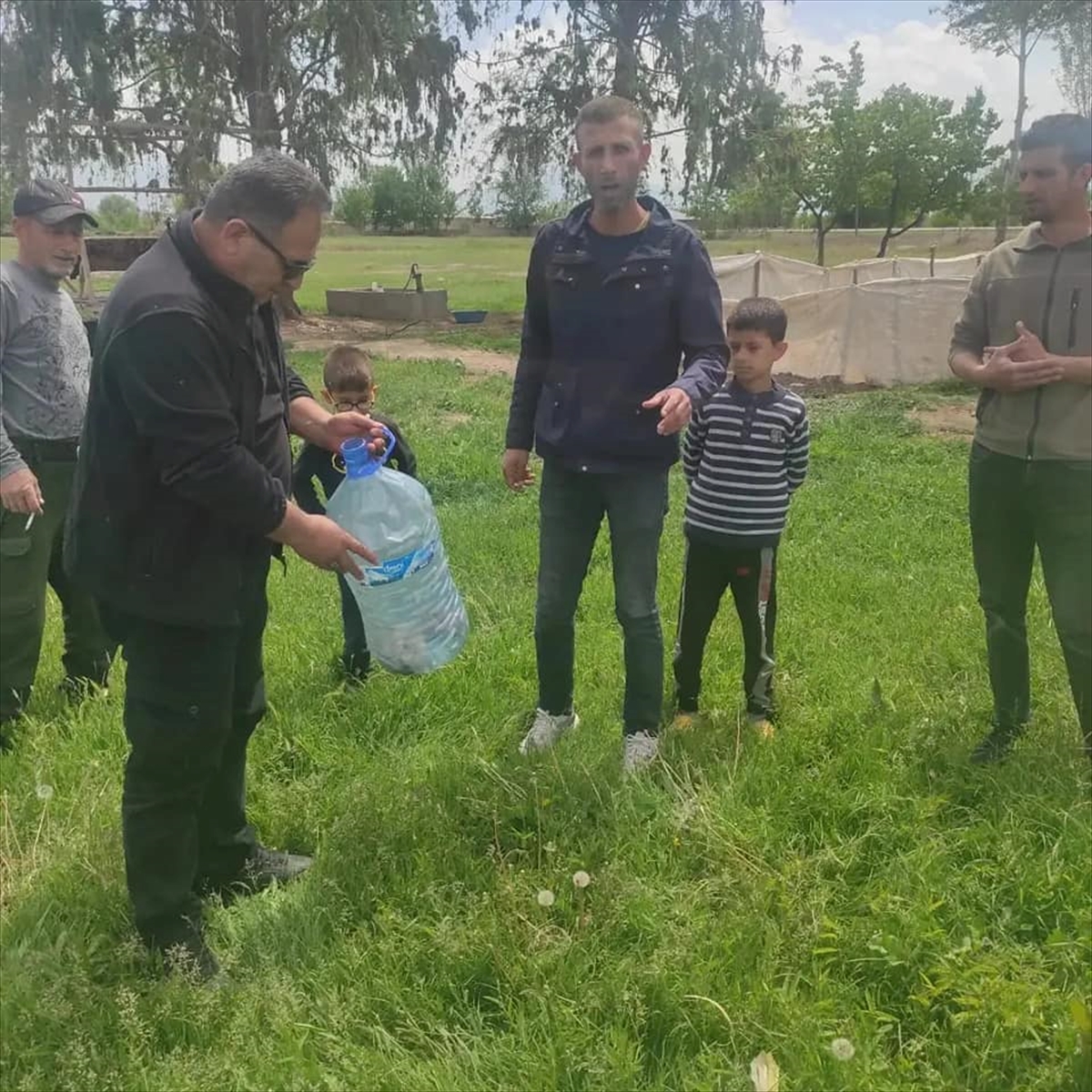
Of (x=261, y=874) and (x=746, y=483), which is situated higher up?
(x=746, y=483)

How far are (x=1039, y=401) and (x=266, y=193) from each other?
91.1 inches

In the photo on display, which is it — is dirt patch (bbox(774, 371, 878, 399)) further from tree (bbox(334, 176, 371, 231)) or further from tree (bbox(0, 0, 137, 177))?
tree (bbox(334, 176, 371, 231))

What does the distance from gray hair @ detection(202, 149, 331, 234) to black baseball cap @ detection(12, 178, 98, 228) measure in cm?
180

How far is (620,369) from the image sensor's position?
11.3 feet

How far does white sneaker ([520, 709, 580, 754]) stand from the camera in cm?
372

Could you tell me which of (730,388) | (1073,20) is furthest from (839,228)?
(730,388)

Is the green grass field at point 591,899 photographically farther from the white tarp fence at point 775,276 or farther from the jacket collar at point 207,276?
the white tarp fence at point 775,276

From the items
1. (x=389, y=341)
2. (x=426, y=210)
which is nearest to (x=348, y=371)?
(x=389, y=341)

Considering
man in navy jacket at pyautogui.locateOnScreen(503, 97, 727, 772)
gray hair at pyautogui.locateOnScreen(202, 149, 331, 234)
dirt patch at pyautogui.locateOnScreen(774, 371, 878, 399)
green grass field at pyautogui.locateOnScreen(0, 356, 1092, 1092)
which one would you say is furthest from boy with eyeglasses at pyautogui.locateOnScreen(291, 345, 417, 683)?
dirt patch at pyautogui.locateOnScreen(774, 371, 878, 399)

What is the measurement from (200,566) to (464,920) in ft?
3.66

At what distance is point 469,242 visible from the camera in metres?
63.0

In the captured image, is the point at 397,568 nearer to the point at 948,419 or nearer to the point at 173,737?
the point at 173,737

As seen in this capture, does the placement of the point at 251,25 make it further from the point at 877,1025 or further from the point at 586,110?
the point at 877,1025

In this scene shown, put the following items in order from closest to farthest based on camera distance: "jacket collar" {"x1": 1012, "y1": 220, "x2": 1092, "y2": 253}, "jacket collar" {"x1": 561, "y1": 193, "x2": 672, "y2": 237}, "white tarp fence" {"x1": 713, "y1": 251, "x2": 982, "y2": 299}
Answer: "jacket collar" {"x1": 1012, "y1": 220, "x2": 1092, "y2": 253}, "jacket collar" {"x1": 561, "y1": 193, "x2": 672, "y2": 237}, "white tarp fence" {"x1": 713, "y1": 251, "x2": 982, "y2": 299}
